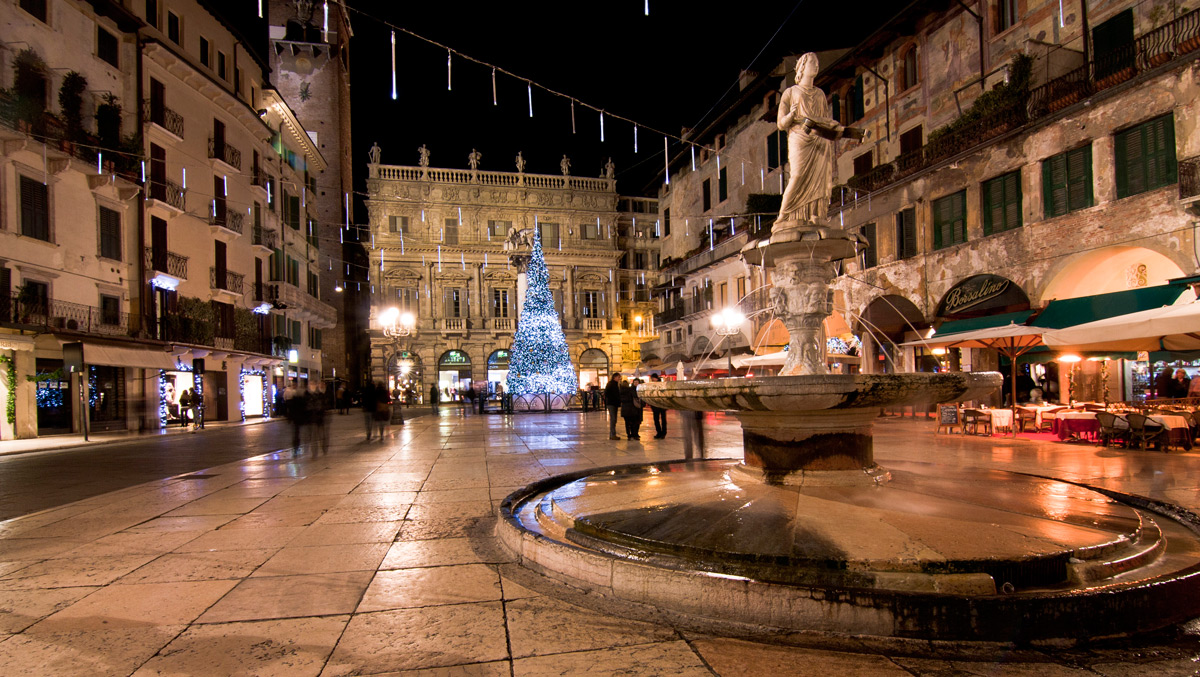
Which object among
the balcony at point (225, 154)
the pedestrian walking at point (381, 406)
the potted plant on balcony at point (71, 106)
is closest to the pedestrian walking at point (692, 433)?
the pedestrian walking at point (381, 406)

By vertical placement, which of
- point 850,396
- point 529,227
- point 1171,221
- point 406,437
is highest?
point 529,227

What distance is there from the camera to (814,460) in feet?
16.9

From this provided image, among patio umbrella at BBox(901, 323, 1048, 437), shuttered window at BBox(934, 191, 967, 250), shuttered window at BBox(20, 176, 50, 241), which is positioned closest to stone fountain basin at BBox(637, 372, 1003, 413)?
patio umbrella at BBox(901, 323, 1048, 437)

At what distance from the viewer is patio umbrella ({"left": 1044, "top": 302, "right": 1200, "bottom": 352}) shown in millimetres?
9305

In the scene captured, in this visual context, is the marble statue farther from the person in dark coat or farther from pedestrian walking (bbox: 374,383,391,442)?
pedestrian walking (bbox: 374,383,391,442)

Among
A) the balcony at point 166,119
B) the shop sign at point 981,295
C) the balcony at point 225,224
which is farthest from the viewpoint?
the balcony at point 225,224

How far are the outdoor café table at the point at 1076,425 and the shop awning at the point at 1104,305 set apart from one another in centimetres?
243

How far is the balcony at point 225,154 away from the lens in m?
25.7

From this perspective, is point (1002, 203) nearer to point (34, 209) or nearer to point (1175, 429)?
point (1175, 429)

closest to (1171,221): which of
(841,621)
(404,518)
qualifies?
(841,621)

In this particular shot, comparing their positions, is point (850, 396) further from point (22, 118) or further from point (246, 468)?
point (22, 118)

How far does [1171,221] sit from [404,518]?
15.6 metres

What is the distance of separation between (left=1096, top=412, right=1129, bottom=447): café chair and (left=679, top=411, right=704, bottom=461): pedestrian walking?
23.4 feet

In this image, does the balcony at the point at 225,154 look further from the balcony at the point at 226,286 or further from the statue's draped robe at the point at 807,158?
the statue's draped robe at the point at 807,158
